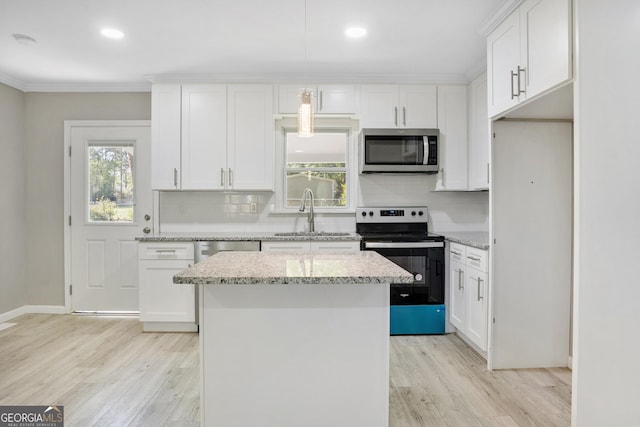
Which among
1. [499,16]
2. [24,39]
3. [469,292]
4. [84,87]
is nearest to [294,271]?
[469,292]

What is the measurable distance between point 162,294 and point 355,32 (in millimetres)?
2753

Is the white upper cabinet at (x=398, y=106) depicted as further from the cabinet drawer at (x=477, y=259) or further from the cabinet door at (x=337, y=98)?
the cabinet drawer at (x=477, y=259)

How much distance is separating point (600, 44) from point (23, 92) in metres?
4.99

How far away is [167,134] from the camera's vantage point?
138 inches

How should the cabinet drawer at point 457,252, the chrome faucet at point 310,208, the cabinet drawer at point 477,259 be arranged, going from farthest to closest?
the chrome faucet at point 310,208 < the cabinet drawer at point 457,252 < the cabinet drawer at point 477,259

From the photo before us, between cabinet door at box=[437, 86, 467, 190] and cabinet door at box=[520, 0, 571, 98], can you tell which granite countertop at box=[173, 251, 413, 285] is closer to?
cabinet door at box=[520, 0, 571, 98]

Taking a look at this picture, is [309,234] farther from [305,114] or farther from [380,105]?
[305,114]

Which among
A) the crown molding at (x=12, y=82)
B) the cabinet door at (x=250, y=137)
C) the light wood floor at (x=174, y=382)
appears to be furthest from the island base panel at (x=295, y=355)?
the crown molding at (x=12, y=82)

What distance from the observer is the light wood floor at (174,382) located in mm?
2002

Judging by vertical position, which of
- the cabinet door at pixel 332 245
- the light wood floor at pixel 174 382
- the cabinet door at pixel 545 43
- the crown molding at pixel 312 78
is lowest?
the light wood floor at pixel 174 382

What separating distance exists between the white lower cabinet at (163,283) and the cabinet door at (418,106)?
2.38 meters

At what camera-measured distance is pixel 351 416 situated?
1.64m

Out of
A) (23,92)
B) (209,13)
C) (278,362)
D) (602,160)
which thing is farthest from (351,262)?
(23,92)

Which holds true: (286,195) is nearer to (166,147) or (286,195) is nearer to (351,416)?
(166,147)
